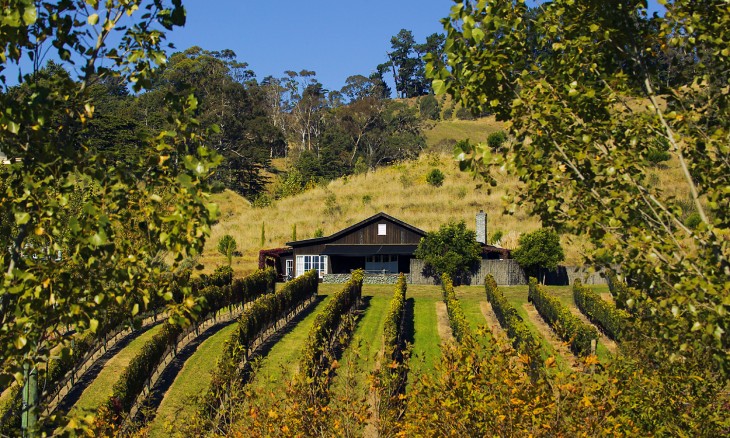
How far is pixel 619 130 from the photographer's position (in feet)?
26.7

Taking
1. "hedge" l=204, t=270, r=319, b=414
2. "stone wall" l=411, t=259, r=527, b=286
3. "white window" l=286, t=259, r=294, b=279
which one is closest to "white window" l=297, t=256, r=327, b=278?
"white window" l=286, t=259, r=294, b=279

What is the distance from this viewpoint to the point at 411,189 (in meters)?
77.6

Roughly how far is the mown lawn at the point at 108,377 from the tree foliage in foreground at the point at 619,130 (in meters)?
17.9

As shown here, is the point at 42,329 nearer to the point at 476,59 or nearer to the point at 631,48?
the point at 476,59

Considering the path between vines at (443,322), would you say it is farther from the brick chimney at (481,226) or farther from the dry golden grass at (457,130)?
the dry golden grass at (457,130)

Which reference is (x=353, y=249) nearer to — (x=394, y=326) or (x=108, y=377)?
(x=394, y=326)

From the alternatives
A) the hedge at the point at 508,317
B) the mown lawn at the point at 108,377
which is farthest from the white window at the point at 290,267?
the mown lawn at the point at 108,377

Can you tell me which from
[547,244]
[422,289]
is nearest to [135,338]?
[422,289]

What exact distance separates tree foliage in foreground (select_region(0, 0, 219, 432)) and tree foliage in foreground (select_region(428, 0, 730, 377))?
236cm

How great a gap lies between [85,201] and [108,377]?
74.1 feet

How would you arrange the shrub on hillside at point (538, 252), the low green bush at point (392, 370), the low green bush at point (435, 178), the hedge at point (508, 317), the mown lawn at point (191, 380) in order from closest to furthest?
the low green bush at point (392, 370) → the mown lawn at point (191, 380) → the hedge at point (508, 317) → the shrub on hillside at point (538, 252) → the low green bush at point (435, 178)

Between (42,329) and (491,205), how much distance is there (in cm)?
6851

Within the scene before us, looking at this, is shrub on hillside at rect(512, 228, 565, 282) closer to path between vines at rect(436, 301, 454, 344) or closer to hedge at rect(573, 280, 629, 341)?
hedge at rect(573, 280, 629, 341)

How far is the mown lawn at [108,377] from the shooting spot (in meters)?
24.6
